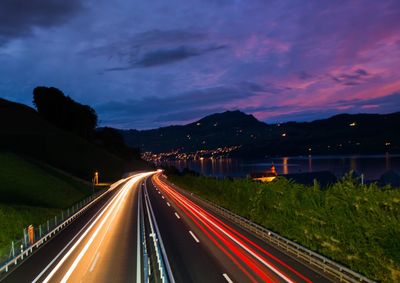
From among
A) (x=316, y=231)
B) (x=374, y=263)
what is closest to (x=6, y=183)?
(x=316, y=231)

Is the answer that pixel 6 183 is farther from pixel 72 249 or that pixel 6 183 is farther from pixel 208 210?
pixel 72 249

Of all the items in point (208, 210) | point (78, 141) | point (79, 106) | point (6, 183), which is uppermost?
point (79, 106)

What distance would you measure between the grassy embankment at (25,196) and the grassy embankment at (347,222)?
22691 mm

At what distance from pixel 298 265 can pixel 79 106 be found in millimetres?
170406

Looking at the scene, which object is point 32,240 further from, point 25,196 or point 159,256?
point 25,196

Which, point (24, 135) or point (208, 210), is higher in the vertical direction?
point (24, 135)

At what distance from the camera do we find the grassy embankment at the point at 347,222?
1823 cm

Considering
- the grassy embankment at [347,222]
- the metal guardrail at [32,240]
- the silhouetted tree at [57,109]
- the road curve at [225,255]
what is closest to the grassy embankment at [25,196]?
the metal guardrail at [32,240]

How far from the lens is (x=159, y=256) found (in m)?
20.8

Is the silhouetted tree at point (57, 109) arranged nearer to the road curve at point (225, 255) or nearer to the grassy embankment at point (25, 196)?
the grassy embankment at point (25, 196)

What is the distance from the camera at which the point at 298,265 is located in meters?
21.7

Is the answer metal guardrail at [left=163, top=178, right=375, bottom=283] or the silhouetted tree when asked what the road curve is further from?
the silhouetted tree

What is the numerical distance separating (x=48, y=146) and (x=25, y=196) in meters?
60.4

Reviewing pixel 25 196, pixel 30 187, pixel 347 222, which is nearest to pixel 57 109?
pixel 30 187
